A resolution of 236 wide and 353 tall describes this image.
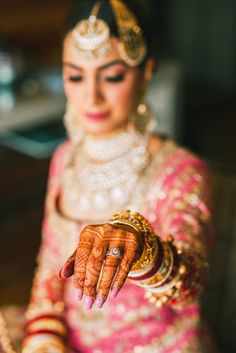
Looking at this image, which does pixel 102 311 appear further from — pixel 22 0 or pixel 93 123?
pixel 22 0

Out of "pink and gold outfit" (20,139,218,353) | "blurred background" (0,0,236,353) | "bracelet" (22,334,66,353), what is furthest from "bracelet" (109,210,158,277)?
"blurred background" (0,0,236,353)

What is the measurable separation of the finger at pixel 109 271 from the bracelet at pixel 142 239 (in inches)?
2.1

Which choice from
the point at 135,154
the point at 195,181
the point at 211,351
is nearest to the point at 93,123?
the point at 135,154

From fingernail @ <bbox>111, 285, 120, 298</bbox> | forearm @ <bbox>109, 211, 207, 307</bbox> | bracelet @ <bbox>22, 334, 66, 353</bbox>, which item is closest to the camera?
fingernail @ <bbox>111, 285, 120, 298</bbox>

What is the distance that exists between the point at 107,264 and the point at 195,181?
383 mm

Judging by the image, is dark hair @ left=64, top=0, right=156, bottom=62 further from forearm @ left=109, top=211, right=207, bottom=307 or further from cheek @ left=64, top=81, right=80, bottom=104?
forearm @ left=109, top=211, right=207, bottom=307

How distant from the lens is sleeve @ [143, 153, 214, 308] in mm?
873

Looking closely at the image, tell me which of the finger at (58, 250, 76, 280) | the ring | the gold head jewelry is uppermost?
the gold head jewelry

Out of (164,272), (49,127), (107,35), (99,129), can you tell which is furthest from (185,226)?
(49,127)

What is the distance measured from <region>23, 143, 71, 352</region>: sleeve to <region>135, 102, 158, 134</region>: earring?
0.60 ft

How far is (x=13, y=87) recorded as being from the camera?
2324mm

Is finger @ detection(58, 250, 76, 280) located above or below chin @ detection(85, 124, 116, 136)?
below

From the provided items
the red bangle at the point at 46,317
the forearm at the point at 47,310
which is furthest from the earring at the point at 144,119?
the red bangle at the point at 46,317

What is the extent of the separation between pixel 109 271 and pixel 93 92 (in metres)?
0.43
